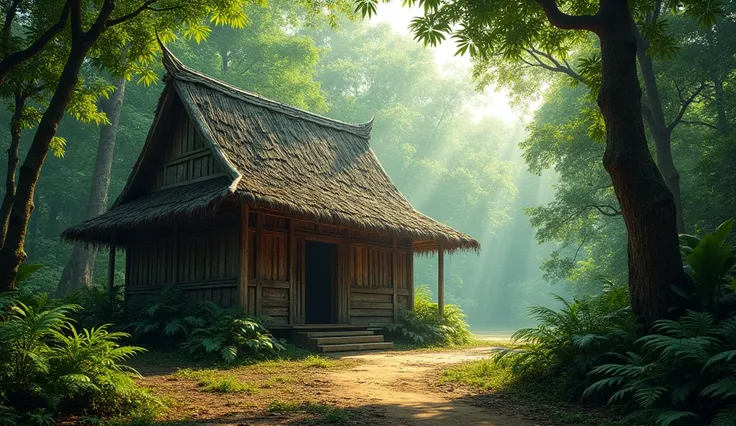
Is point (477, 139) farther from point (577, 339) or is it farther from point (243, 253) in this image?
point (577, 339)

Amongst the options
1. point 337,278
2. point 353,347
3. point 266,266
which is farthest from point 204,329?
point 337,278

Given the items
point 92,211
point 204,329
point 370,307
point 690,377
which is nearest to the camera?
point 690,377

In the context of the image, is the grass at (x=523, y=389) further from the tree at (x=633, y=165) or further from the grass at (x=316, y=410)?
the grass at (x=316, y=410)

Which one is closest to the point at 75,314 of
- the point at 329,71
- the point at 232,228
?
the point at 232,228

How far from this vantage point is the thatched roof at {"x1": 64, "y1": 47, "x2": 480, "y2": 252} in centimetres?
1274

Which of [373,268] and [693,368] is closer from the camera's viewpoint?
[693,368]

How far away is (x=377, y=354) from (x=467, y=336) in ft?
18.2

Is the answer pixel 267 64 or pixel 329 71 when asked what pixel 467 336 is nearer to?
pixel 267 64

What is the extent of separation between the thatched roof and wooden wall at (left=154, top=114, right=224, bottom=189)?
43 centimetres

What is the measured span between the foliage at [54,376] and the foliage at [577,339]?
15.5ft

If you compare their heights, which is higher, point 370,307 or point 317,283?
point 317,283

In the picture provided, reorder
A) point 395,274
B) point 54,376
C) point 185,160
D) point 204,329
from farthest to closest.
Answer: point 395,274
point 185,160
point 204,329
point 54,376

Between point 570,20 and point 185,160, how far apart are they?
394 inches

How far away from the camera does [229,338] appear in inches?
432
